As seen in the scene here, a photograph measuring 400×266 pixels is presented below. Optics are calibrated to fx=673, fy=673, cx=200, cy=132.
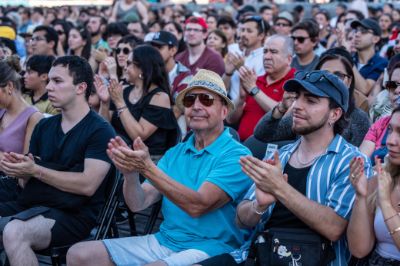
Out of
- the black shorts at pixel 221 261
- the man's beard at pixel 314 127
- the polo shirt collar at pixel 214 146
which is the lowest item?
the black shorts at pixel 221 261

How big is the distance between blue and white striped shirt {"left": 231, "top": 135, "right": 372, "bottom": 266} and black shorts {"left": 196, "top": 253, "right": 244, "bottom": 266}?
1.86 ft

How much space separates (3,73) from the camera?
5.29 meters

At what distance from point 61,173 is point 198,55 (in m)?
4.23

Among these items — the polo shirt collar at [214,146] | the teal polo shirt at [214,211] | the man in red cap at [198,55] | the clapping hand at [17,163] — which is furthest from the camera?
the man in red cap at [198,55]

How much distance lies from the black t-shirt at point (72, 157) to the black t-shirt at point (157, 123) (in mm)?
1261

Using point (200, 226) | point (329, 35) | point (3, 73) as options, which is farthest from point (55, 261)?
point (329, 35)

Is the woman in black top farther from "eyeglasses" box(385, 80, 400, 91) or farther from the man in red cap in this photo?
"eyeglasses" box(385, 80, 400, 91)

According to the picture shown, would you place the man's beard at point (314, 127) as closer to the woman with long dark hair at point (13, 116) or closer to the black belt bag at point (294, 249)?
the black belt bag at point (294, 249)

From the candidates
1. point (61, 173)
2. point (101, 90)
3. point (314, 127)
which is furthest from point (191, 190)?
point (101, 90)

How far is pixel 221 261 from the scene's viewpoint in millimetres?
3646

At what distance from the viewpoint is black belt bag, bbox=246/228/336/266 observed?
3.30 m

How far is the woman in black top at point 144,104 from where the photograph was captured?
584cm

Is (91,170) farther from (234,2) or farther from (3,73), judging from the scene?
(234,2)

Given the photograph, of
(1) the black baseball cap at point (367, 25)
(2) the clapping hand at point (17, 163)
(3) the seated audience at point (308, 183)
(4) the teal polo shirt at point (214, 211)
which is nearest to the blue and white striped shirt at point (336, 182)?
(3) the seated audience at point (308, 183)
